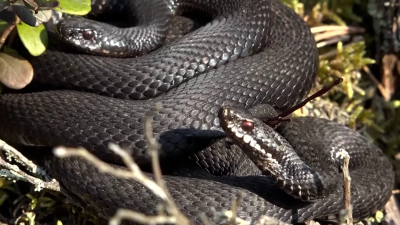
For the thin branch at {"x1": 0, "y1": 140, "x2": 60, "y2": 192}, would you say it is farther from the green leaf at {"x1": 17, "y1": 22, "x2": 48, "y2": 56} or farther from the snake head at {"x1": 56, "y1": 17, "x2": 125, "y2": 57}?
the snake head at {"x1": 56, "y1": 17, "x2": 125, "y2": 57}

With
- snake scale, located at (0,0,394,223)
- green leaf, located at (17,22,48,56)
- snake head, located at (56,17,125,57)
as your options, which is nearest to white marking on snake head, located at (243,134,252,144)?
snake scale, located at (0,0,394,223)

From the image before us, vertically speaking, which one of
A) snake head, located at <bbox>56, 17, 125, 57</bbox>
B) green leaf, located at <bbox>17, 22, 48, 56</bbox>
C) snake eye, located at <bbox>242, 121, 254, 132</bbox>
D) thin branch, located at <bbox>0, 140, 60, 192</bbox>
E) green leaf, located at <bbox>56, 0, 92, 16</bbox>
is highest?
green leaf, located at <bbox>56, 0, 92, 16</bbox>

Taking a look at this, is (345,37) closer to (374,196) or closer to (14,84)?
(374,196)

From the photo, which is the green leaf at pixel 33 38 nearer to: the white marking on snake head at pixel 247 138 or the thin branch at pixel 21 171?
the thin branch at pixel 21 171

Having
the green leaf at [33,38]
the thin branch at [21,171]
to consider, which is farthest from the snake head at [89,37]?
the thin branch at [21,171]

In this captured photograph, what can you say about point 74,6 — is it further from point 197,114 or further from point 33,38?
point 197,114

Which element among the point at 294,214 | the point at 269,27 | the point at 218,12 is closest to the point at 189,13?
the point at 218,12
